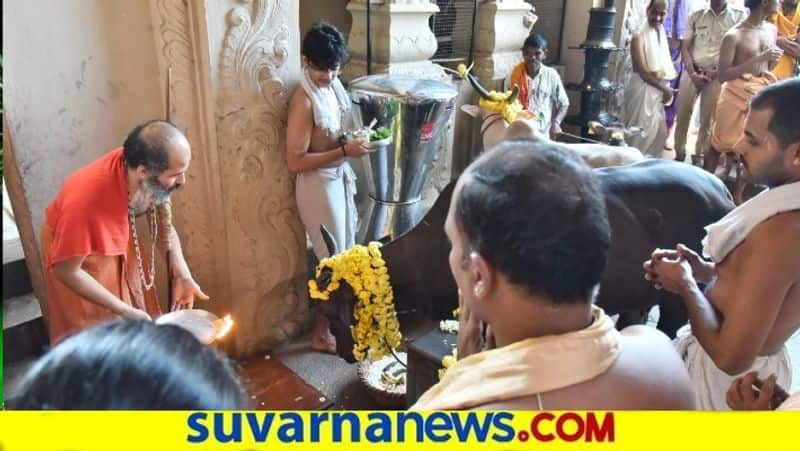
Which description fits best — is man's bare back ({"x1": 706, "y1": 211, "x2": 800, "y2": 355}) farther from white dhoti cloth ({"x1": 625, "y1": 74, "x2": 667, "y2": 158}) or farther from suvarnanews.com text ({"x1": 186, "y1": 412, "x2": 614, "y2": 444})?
white dhoti cloth ({"x1": 625, "y1": 74, "x2": 667, "y2": 158})

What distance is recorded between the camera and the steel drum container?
3236 mm

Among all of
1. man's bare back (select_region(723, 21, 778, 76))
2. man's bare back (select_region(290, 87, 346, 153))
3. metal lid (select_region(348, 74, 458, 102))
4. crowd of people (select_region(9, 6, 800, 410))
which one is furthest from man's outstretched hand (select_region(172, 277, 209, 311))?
man's bare back (select_region(723, 21, 778, 76))

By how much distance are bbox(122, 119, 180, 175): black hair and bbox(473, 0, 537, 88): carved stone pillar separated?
358 centimetres

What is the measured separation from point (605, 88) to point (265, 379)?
13.4ft

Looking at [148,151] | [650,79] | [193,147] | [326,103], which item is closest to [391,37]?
[326,103]

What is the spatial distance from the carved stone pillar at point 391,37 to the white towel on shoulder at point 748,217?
2.76 meters

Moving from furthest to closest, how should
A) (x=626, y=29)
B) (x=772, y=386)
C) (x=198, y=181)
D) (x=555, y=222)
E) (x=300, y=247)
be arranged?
(x=626, y=29), (x=300, y=247), (x=198, y=181), (x=772, y=386), (x=555, y=222)

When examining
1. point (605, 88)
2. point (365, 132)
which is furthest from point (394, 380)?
point (605, 88)

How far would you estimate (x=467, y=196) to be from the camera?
1021 mm

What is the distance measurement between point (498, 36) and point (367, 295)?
3.55 m

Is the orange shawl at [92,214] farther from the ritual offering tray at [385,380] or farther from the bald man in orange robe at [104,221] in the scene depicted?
the ritual offering tray at [385,380]

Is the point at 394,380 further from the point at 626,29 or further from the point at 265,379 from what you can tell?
the point at 626,29

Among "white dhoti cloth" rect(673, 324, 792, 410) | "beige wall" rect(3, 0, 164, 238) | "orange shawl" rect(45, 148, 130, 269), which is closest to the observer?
"white dhoti cloth" rect(673, 324, 792, 410)

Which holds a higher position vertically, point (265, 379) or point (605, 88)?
point (605, 88)
